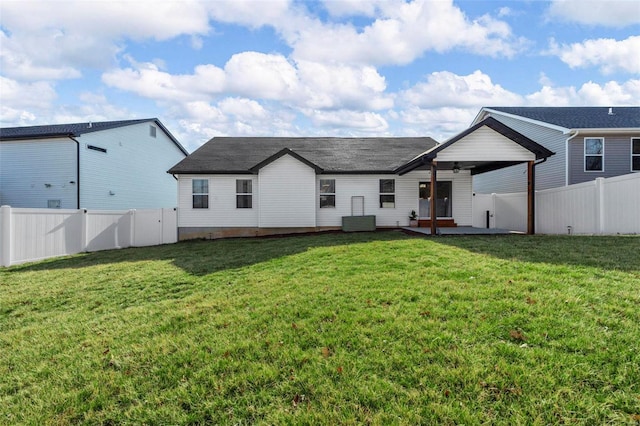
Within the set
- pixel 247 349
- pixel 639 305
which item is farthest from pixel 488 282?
pixel 247 349

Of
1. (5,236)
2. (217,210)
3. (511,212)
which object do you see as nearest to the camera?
(5,236)

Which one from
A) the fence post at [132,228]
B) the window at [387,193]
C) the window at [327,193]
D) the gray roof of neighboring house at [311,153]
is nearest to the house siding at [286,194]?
the gray roof of neighboring house at [311,153]

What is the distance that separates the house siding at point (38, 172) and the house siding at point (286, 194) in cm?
1048

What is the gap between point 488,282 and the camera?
4781 millimetres

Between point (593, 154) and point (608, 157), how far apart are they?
2.26 feet

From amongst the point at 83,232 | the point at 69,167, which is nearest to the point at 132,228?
the point at 83,232

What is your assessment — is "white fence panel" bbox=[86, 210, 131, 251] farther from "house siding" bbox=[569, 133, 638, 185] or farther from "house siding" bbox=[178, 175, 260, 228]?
"house siding" bbox=[569, 133, 638, 185]

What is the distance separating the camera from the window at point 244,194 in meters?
15.5

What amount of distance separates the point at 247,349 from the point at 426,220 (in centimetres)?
1374

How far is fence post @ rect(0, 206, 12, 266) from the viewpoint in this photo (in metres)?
9.10

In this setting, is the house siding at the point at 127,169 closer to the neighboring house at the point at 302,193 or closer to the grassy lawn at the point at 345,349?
the neighboring house at the point at 302,193

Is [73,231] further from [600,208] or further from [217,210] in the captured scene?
[600,208]

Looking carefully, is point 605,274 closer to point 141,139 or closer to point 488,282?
point 488,282

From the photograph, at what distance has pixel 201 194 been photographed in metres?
15.5
